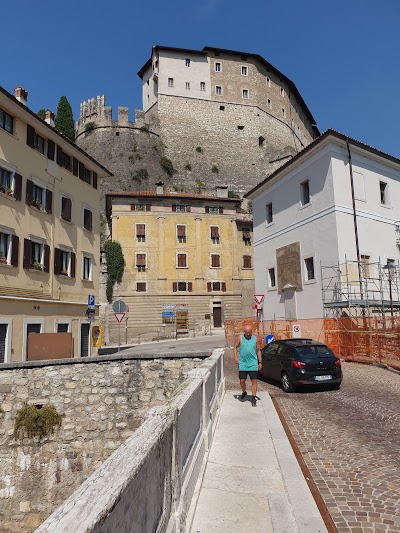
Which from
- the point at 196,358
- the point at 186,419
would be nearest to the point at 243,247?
the point at 196,358

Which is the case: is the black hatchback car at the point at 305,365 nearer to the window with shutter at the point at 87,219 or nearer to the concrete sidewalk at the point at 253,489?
the concrete sidewalk at the point at 253,489

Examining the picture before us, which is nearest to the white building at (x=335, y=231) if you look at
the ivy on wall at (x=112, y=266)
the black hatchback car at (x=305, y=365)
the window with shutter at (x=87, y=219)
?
the black hatchback car at (x=305, y=365)

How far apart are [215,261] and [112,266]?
1132 cm

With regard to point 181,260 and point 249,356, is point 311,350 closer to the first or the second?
point 249,356

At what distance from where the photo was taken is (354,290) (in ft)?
67.9

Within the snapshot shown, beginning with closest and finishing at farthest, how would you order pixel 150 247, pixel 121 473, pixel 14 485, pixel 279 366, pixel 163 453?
pixel 121 473, pixel 163 453, pixel 279 366, pixel 14 485, pixel 150 247

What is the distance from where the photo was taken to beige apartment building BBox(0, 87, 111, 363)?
18828 millimetres

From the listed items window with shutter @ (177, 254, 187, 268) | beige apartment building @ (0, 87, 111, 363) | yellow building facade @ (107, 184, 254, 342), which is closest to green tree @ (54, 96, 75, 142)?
yellow building facade @ (107, 184, 254, 342)

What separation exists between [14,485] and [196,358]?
24.4 ft

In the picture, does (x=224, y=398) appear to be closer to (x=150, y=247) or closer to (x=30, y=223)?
(x=30, y=223)

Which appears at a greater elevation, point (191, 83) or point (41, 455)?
point (191, 83)

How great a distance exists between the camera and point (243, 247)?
151 ft

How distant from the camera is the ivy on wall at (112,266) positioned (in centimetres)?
4247

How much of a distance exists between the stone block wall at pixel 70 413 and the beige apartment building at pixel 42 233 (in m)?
5.39
